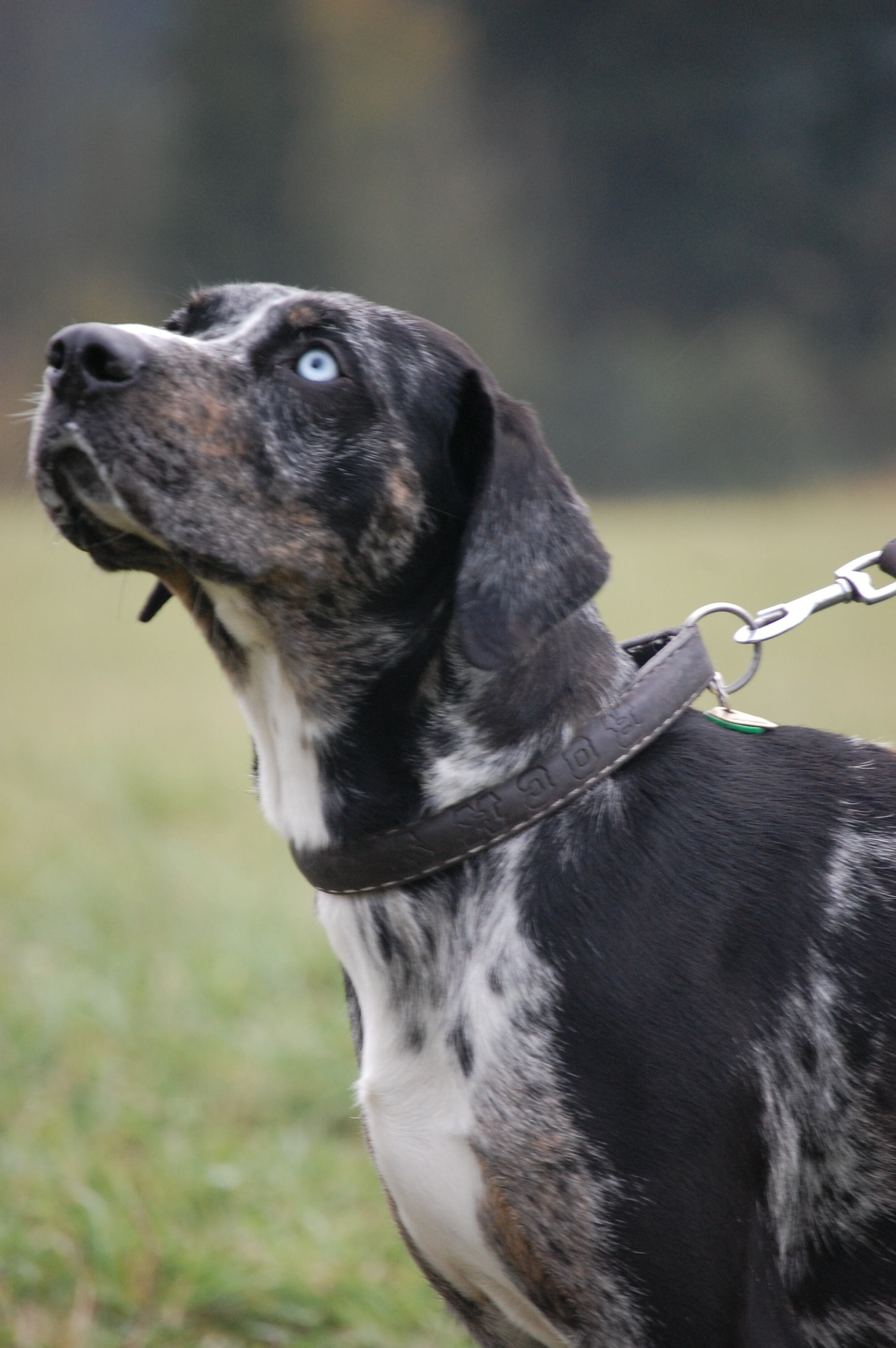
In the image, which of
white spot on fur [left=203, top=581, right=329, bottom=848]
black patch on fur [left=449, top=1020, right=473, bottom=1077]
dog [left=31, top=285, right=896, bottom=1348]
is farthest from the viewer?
white spot on fur [left=203, top=581, right=329, bottom=848]

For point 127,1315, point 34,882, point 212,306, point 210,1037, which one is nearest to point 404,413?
point 212,306

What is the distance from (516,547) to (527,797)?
371 millimetres

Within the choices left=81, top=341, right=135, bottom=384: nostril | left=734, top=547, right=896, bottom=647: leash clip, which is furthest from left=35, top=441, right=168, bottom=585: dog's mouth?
left=734, top=547, right=896, bottom=647: leash clip

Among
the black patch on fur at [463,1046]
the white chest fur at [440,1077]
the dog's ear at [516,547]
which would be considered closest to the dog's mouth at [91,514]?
the dog's ear at [516,547]

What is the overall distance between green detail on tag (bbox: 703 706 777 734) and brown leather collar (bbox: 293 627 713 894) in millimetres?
84

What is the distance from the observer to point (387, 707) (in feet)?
6.27

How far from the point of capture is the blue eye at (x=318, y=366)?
6.53 ft

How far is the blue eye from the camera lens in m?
1.99

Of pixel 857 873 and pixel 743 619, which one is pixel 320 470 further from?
pixel 857 873

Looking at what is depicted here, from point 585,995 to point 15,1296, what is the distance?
183 cm

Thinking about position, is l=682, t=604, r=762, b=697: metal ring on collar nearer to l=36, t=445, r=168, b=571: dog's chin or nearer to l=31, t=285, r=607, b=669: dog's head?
l=31, t=285, r=607, b=669: dog's head

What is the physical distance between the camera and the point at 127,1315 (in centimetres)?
263

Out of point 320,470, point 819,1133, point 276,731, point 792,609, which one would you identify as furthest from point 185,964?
point 819,1133

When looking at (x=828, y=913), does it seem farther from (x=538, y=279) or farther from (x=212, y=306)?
(x=538, y=279)
